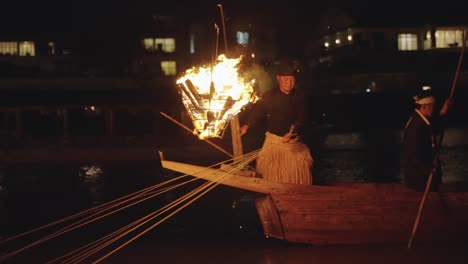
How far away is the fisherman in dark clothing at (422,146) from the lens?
29.5 ft

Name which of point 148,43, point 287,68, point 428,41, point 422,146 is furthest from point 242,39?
point 148,43

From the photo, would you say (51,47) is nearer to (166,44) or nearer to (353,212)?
(166,44)

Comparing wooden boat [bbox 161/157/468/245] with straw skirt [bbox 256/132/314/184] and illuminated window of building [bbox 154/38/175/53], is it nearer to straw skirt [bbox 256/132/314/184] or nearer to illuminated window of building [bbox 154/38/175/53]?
straw skirt [bbox 256/132/314/184]

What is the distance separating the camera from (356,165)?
2270cm

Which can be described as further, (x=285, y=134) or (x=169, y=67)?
(x=169, y=67)

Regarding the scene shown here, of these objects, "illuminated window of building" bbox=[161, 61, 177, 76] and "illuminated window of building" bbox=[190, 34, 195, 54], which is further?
"illuminated window of building" bbox=[190, 34, 195, 54]

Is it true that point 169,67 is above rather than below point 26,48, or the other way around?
below

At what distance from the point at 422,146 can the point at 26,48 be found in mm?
46722

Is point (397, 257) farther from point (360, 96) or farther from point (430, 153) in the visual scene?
point (360, 96)

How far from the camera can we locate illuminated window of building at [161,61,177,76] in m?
50.5

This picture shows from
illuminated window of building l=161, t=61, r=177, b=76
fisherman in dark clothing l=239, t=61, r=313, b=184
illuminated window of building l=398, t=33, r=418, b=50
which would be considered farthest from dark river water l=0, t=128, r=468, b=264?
illuminated window of building l=161, t=61, r=177, b=76

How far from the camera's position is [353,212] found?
29.6 feet

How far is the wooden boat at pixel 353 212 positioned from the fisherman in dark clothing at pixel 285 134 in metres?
0.71

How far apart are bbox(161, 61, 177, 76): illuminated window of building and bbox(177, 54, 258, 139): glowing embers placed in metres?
41.4
